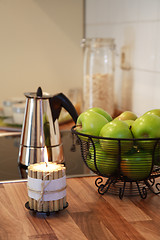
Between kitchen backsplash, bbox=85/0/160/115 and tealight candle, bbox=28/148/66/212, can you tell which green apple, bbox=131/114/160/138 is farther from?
kitchen backsplash, bbox=85/0/160/115

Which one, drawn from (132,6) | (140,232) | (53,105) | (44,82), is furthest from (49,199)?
(44,82)

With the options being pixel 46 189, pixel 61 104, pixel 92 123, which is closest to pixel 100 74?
pixel 61 104

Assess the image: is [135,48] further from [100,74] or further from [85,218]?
[85,218]

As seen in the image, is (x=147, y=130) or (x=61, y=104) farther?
(x=61, y=104)

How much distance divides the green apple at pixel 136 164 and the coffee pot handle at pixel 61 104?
305 millimetres

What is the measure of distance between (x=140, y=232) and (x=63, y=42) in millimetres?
1756

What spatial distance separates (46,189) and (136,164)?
0.60 ft

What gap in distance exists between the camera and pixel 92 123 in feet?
2.62

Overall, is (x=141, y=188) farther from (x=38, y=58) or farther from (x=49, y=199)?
(x=38, y=58)

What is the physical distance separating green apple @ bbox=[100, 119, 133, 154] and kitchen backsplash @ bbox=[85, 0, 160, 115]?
789 mm

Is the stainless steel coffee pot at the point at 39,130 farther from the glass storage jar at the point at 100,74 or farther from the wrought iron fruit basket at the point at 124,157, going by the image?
the glass storage jar at the point at 100,74

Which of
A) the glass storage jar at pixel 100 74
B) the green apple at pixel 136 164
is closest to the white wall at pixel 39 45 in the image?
the glass storage jar at pixel 100 74

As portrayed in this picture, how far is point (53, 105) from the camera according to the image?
3.50ft

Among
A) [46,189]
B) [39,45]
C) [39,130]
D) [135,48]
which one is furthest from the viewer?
[39,45]
